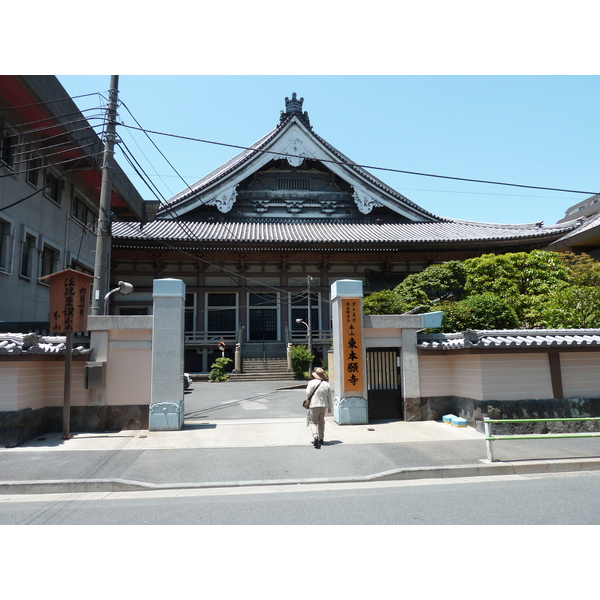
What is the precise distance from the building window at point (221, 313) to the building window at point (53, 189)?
9.33 m

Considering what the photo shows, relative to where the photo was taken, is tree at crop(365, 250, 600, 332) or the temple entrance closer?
tree at crop(365, 250, 600, 332)

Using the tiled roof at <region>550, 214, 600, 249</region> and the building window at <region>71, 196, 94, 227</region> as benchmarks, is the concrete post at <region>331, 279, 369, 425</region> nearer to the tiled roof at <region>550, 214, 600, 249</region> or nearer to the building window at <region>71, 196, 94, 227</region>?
the tiled roof at <region>550, 214, 600, 249</region>

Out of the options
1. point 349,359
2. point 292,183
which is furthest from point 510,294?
point 292,183

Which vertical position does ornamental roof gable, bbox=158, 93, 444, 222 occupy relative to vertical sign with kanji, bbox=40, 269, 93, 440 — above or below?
above

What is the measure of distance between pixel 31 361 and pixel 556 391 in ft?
41.5

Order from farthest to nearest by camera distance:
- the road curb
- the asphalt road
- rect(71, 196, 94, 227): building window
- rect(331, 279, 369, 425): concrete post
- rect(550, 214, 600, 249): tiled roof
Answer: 1. rect(71, 196, 94, 227): building window
2. rect(550, 214, 600, 249): tiled roof
3. rect(331, 279, 369, 425): concrete post
4. the road curb
5. the asphalt road

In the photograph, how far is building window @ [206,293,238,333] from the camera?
24984 millimetres

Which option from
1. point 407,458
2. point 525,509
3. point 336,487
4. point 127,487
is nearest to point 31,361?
point 127,487

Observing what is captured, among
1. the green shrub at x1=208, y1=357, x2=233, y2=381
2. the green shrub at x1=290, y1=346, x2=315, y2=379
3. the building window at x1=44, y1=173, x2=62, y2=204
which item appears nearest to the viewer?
the building window at x1=44, y1=173, x2=62, y2=204

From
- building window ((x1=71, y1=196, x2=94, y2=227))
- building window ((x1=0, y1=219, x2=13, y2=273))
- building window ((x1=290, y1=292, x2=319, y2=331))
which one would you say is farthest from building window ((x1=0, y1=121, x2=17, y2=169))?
building window ((x1=290, y1=292, x2=319, y2=331))

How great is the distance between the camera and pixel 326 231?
2639cm

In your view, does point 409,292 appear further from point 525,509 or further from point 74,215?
point 74,215

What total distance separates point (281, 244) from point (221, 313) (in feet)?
17.8

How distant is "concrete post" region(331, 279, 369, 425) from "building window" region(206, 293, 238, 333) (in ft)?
45.9
